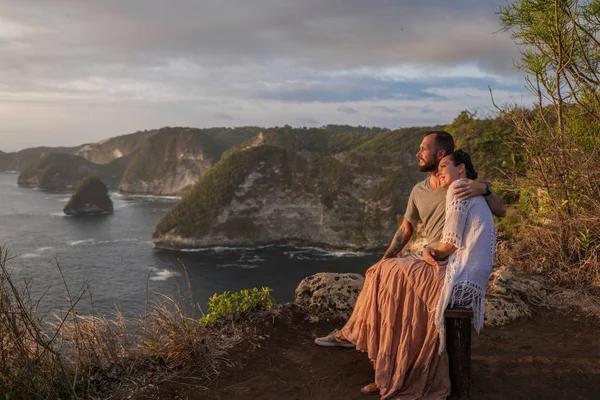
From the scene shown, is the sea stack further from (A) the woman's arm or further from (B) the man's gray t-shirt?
(A) the woman's arm

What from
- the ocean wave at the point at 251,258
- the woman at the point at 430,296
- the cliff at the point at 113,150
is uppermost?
the cliff at the point at 113,150

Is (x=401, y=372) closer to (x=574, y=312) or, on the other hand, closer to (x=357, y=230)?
(x=574, y=312)

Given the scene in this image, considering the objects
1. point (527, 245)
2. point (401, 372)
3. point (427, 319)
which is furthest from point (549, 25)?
point (401, 372)

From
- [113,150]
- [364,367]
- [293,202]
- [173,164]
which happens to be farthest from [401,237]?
[113,150]

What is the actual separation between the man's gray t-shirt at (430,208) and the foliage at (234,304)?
2286 millimetres

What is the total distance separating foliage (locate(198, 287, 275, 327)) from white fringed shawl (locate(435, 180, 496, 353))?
2.58 meters

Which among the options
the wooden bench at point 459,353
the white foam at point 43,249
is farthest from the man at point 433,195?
the white foam at point 43,249

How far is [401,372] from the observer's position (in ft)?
11.4

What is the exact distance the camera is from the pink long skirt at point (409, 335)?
3477 millimetres

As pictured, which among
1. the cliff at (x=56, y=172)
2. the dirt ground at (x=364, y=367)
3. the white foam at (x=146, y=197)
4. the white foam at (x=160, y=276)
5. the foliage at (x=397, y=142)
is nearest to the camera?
the dirt ground at (x=364, y=367)

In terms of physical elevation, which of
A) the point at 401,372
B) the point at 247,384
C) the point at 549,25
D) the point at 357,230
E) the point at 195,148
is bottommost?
the point at 357,230

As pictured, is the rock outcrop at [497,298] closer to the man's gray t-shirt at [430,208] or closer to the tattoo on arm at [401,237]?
the tattoo on arm at [401,237]

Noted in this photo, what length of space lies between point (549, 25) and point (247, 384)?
6.35 m

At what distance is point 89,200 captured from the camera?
9206 cm
